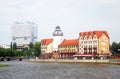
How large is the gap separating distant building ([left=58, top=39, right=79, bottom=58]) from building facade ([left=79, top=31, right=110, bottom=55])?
8622 millimetres

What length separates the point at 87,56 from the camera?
158625 mm

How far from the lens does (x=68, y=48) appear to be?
595 feet

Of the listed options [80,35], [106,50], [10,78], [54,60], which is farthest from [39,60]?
[10,78]

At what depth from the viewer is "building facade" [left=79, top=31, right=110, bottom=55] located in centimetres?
15950

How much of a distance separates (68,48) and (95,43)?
24.5 metres

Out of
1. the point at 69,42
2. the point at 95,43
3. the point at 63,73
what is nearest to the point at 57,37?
the point at 69,42

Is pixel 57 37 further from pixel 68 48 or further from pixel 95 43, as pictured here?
pixel 95 43

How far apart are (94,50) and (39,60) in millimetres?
34134

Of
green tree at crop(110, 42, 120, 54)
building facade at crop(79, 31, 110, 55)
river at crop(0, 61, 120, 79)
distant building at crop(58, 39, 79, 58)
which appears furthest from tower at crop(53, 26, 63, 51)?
river at crop(0, 61, 120, 79)

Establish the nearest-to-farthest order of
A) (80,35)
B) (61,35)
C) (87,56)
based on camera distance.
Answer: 1. (87,56)
2. (80,35)
3. (61,35)

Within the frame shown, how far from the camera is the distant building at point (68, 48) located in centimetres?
17746

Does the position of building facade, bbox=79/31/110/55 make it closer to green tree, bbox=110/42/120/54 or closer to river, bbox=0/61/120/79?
green tree, bbox=110/42/120/54

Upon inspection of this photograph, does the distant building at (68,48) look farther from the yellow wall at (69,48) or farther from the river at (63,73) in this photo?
the river at (63,73)

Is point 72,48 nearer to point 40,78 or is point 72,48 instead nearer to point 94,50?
point 94,50
